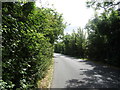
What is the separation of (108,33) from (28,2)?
45.3 ft

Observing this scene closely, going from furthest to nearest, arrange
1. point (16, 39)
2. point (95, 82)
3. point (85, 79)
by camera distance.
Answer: point (85, 79)
point (95, 82)
point (16, 39)

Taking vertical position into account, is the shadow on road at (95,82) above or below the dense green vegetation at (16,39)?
below

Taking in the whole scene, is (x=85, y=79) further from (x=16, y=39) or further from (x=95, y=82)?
(x=16, y=39)

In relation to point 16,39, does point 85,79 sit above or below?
below

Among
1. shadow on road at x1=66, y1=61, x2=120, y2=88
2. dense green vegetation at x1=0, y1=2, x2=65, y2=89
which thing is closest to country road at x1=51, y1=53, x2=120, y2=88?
shadow on road at x1=66, y1=61, x2=120, y2=88

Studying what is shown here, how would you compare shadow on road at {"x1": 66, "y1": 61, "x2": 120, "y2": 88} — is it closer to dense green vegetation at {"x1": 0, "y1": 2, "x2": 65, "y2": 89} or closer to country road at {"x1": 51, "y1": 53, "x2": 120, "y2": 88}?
country road at {"x1": 51, "y1": 53, "x2": 120, "y2": 88}

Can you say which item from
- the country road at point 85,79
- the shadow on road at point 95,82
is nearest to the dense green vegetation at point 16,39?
the country road at point 85,79

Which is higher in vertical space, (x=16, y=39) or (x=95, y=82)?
(x=16, y=39)

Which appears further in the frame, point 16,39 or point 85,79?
point 85,79

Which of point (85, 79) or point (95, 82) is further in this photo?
point (85, 79)

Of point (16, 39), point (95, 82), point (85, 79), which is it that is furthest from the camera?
point (85, 79)

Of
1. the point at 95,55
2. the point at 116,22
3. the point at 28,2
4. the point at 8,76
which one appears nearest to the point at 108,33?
the point at 116,22

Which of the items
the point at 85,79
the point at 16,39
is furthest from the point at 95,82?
the point at 16,39

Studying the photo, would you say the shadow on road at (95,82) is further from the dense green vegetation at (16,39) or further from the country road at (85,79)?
the dense green vegetation at (16,39)
